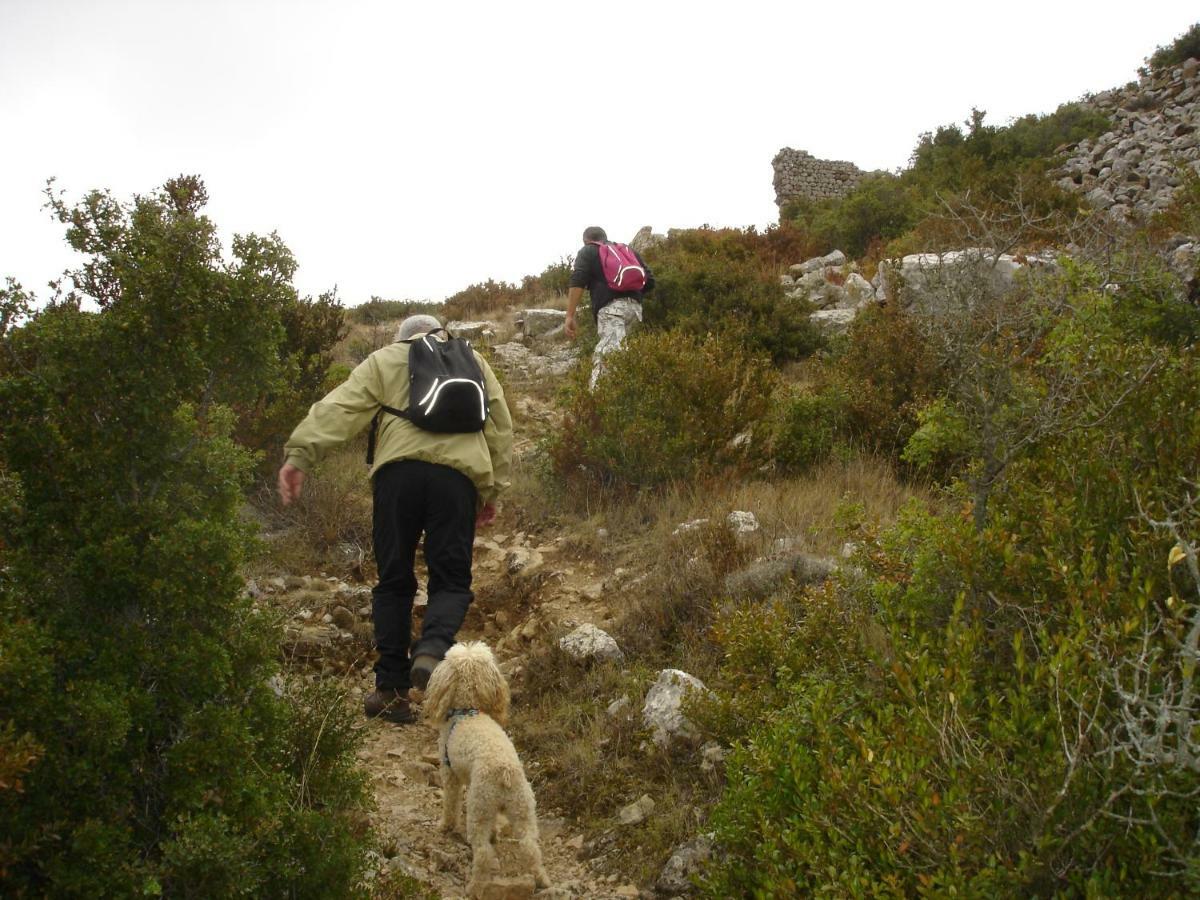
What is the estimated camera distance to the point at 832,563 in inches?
175

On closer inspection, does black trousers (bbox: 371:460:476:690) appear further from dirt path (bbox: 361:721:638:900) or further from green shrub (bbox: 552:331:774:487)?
green shrub (bbox: 552:331:774:487)

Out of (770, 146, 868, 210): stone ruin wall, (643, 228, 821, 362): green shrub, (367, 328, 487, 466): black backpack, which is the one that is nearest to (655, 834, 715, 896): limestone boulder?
(367, 328, 487, 466): black backpack

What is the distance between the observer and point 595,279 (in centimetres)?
827

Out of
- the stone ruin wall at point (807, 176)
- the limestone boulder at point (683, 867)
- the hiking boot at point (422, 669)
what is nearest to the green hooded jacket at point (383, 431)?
the hiking boot at point (422, 669)

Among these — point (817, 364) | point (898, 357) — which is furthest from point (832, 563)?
point (817, 364)

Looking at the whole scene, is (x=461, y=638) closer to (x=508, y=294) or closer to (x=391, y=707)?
(x=391, y=707)

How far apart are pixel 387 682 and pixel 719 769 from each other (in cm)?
173

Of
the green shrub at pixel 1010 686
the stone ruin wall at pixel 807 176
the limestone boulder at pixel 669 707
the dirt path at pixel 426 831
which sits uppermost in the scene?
the stone ruin wall at pixel 807 176

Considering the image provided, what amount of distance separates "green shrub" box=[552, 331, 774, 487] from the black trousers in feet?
7.54

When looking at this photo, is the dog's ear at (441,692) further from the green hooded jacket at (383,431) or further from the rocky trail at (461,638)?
the green hooded jacket at (383,431)

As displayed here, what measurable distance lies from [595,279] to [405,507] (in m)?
4.54

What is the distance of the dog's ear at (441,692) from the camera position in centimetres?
338

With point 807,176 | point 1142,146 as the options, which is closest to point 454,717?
point 1142,146

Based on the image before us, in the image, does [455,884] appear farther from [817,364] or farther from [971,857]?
[817,364]
